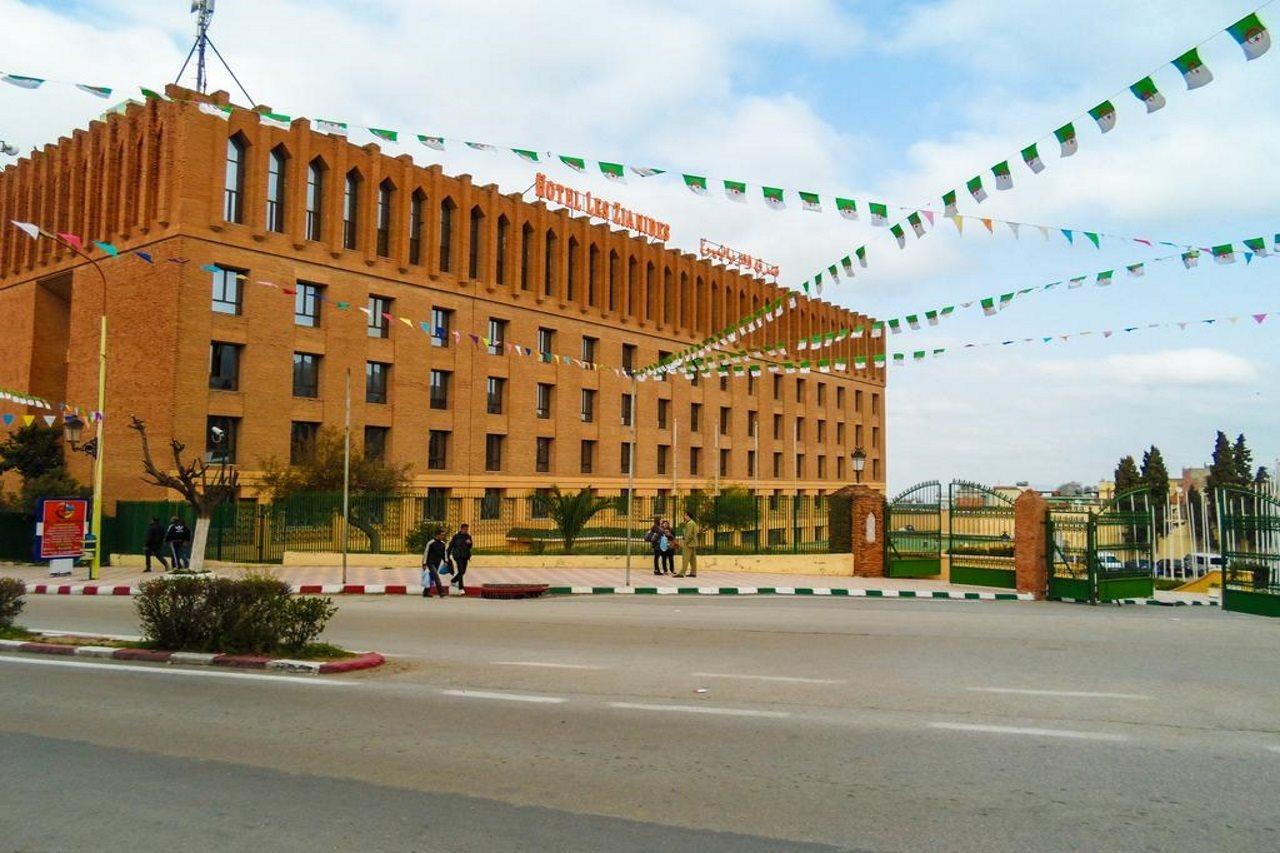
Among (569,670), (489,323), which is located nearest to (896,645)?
(569,670)

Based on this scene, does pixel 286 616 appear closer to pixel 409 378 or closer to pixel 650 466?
pixel 409 378

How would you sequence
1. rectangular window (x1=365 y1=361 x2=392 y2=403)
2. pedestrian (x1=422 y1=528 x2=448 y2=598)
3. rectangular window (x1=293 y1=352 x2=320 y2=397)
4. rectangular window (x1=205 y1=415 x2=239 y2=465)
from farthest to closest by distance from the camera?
1. rectangular window (x1=365 y1=361 x2=392 y2=403)
2. rectangular window (x1=293 y1=352 x2=320 y2=397)
3. rectangular window (x1=205 y1=415 x2=239 y2=465)
4. pedestrian (x1=422 y1=528 x2=448 y2=598)

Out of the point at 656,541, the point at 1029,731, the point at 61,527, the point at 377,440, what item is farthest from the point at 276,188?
the point at 1029,731

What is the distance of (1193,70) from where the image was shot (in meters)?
9.97

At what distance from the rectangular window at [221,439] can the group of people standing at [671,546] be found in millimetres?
16012

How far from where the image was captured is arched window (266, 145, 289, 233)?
34.9 metres

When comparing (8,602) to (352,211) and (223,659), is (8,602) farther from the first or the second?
(352,211)

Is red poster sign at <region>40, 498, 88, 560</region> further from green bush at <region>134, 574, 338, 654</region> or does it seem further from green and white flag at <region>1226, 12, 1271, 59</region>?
green and white flag at <region>1226, 12, 1271, 59</region>

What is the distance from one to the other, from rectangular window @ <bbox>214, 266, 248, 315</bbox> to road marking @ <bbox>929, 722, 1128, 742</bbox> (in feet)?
A: 103

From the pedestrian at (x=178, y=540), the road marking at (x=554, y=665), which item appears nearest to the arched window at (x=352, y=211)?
the pedestrian at (x=178, y=540)

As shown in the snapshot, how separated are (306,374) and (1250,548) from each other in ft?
101

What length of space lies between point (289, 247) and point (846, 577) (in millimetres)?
23306

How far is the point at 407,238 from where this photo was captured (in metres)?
39.1

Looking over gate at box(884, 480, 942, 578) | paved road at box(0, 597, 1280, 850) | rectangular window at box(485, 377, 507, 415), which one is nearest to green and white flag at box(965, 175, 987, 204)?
paved road at box(0, 597, 1280, 850)
